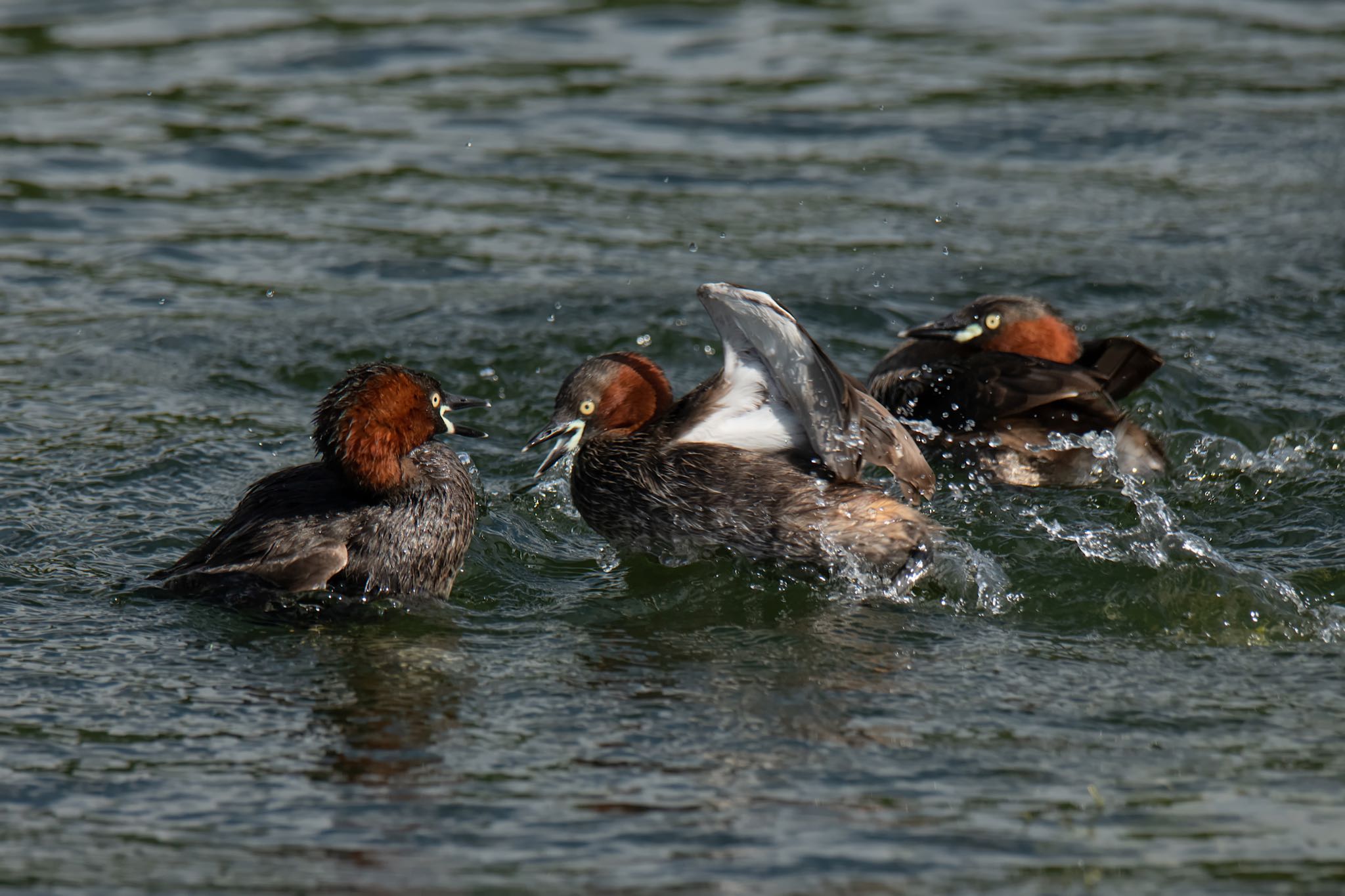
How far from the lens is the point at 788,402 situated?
688 cm

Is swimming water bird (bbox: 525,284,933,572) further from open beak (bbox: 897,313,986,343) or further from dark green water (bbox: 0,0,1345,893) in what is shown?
open beak (bbox: 897,313,986,343)

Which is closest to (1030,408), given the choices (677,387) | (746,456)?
(746,456)

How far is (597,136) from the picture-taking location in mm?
13383

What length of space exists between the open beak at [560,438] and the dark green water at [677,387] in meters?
0.38

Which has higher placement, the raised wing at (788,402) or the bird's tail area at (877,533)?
the raised wing at (788,402)

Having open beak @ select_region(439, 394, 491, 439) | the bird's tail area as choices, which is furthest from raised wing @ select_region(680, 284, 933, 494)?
open beak @ select_region(439, 394, 491, 439)

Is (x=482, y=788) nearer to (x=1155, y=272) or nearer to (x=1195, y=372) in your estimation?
(x=1195, y=372)

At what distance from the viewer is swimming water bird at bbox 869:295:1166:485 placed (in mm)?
7809

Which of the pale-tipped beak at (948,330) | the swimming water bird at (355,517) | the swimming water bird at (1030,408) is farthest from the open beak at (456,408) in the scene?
the pale-tipped beak at (948,330)

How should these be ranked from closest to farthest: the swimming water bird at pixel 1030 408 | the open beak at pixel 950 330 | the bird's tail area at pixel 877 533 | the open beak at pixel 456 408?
the bird's tail area at pixel 877 533
the open beak at pixel 456 408
the swimming water bird at pixel 1030 408
the open beak at pixel 950 330

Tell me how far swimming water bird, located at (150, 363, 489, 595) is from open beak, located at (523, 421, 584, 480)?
23.3 inches

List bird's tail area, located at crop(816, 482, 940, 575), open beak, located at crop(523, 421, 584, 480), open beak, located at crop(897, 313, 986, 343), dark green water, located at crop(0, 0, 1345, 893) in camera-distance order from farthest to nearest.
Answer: open beak, located at crop(897, 313, 986, 343) < open beak, located at crop(523, 421, 584, 480) < bird's tail area, located at crop(816, 482, 940, 575) < dark green water, located at crop(0, 0, 1345, 893)

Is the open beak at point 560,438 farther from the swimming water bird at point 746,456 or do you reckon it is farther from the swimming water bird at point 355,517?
the swimming water bird at point 355,517

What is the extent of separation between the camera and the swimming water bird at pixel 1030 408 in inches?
307
